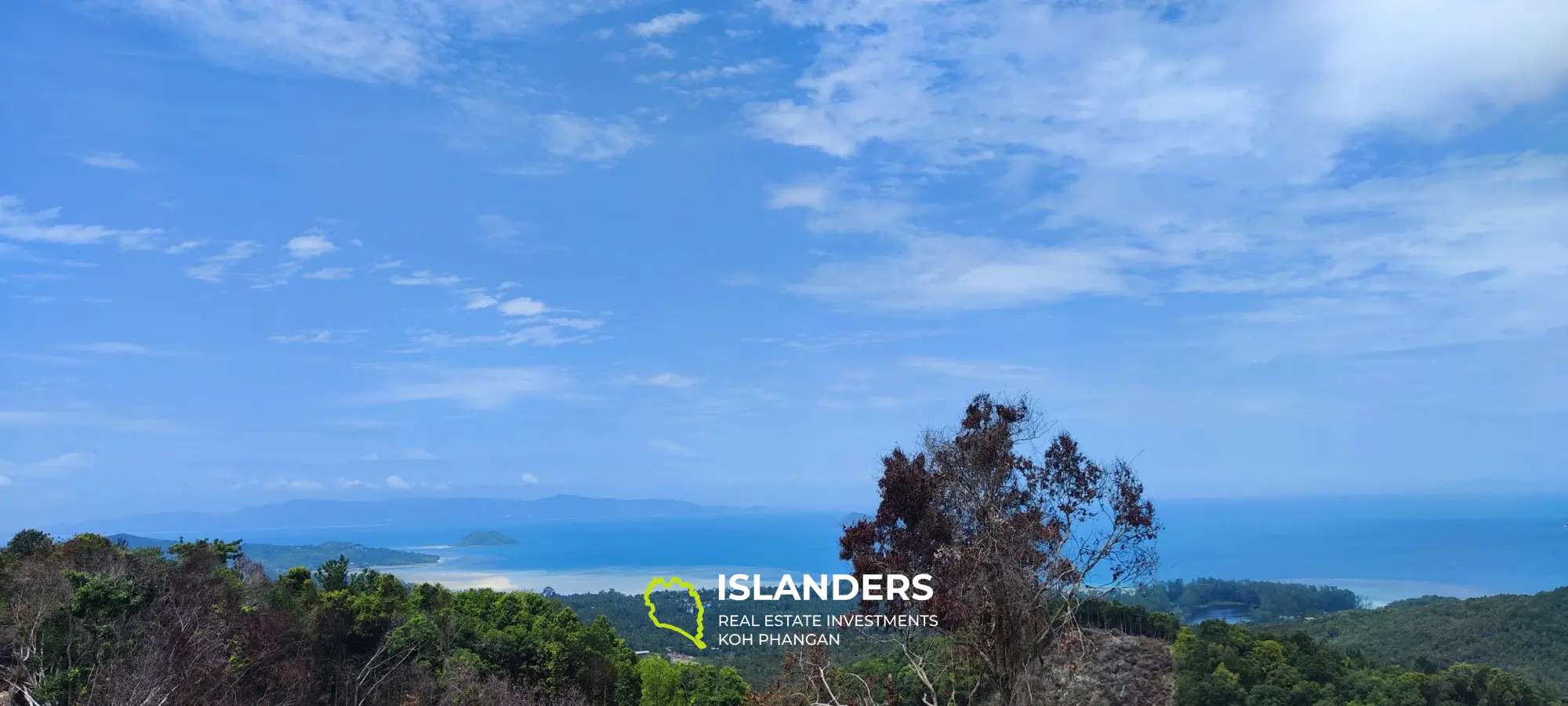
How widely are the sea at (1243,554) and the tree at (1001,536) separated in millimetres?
43320

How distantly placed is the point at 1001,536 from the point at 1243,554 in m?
121

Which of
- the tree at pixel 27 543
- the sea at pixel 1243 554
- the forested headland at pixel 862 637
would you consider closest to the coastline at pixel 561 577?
the sea at pixel 1243 554

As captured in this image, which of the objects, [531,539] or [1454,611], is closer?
[1454,611]

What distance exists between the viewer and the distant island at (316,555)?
231 ft

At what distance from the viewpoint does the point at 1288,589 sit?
6119 cm

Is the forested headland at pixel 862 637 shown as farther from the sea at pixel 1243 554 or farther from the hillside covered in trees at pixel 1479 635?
the sea at pixel 1243 554

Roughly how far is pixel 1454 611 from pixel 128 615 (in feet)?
134

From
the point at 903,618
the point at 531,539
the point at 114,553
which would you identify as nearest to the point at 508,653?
the point at 114,553

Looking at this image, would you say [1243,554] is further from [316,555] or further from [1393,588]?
[316,555]

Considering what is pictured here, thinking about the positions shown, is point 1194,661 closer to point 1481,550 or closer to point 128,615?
point 128,615

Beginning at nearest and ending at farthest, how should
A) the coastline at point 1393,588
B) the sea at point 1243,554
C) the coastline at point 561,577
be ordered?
the coastline at point 561,577 < the coastline at point 1393,588 < the sea at point 1243,554

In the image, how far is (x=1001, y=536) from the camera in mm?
7547

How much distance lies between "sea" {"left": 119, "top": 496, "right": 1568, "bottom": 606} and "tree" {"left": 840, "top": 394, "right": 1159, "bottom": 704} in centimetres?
4332

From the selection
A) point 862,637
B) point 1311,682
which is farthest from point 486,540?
point 862,637
